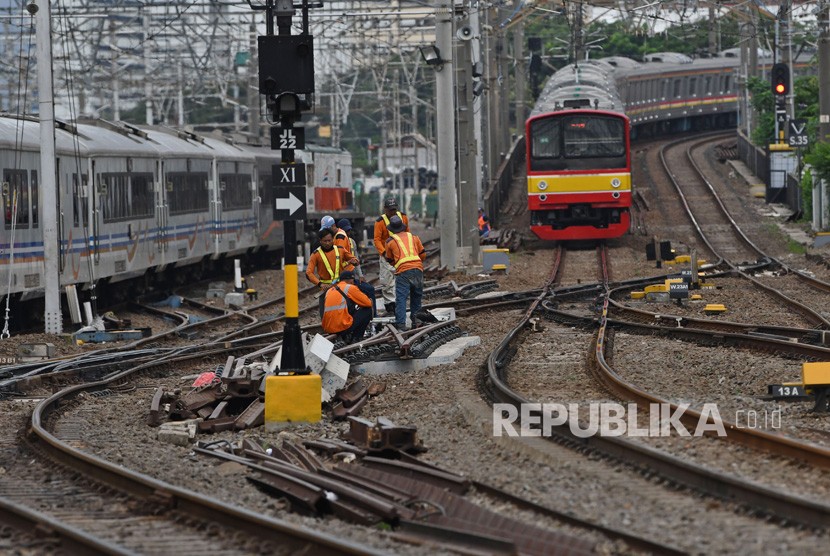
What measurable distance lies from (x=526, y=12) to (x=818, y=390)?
25.6 meters

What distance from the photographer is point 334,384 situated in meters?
12.5

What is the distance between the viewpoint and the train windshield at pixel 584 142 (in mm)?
33656

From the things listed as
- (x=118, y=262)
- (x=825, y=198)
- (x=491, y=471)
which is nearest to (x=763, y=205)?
(x=825, y=198)

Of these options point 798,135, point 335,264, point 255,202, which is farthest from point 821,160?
point 335,264

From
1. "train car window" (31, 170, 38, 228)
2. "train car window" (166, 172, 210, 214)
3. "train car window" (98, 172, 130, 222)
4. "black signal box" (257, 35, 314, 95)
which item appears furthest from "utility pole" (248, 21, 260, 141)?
"black signal box" (257, 35, 314, 95)

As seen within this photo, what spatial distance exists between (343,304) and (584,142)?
19.4m

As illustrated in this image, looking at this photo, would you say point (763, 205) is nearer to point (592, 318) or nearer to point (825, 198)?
point (825, 198)

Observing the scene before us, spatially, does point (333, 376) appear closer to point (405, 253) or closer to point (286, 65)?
point (286, 65)

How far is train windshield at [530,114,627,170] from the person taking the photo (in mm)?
33656

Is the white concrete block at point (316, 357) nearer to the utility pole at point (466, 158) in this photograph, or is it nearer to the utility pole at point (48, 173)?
the utility pole at point (48, 173)

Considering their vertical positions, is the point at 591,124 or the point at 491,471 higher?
the point at 591,124

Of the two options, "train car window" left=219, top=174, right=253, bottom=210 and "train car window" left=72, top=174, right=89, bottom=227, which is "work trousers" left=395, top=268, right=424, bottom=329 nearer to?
"train car window" left=72, top=174, right=89, bottom=227

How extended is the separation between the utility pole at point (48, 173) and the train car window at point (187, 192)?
276 inches

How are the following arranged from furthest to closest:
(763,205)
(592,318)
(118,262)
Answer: (763,205), (118,262), (592,318)
